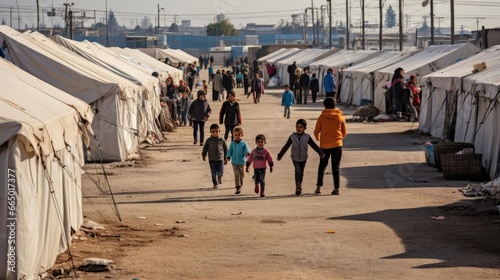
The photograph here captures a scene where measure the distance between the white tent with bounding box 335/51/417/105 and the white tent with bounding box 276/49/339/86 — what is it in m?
16.6

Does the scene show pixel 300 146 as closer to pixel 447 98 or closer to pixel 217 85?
pixel 447 98

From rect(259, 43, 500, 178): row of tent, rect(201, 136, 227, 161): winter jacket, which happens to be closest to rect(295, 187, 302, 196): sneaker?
rect(201, 136, 227, 161): winter jacket

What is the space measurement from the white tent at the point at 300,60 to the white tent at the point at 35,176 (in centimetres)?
5324

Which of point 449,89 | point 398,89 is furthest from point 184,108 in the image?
point 449,89

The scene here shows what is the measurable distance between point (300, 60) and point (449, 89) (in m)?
45.8

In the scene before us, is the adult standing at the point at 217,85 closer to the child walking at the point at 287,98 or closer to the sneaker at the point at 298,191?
the child walking at the point at 287,98

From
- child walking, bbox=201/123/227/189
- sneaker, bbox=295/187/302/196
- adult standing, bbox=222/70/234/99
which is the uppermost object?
adult standing, bbox=222/70/234/99

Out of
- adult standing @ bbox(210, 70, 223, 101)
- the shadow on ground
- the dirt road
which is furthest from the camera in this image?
adult standing @ bbox(210, 70, 223, 101)

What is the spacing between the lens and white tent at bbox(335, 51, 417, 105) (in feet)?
147

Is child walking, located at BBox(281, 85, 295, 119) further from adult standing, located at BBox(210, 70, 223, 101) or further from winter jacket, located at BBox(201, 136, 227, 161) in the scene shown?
winter jacket, located at BBox(201, 136, 227, 161)

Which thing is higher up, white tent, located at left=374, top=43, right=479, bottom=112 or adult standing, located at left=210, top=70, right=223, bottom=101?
white tent, located at left=374, top=43, right=479, bottom=112

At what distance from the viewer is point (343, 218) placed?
1633 cm

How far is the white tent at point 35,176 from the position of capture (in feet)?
36.3

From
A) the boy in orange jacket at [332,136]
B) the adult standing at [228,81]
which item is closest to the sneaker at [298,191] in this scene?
the boy in orange jacket at [332,136]
